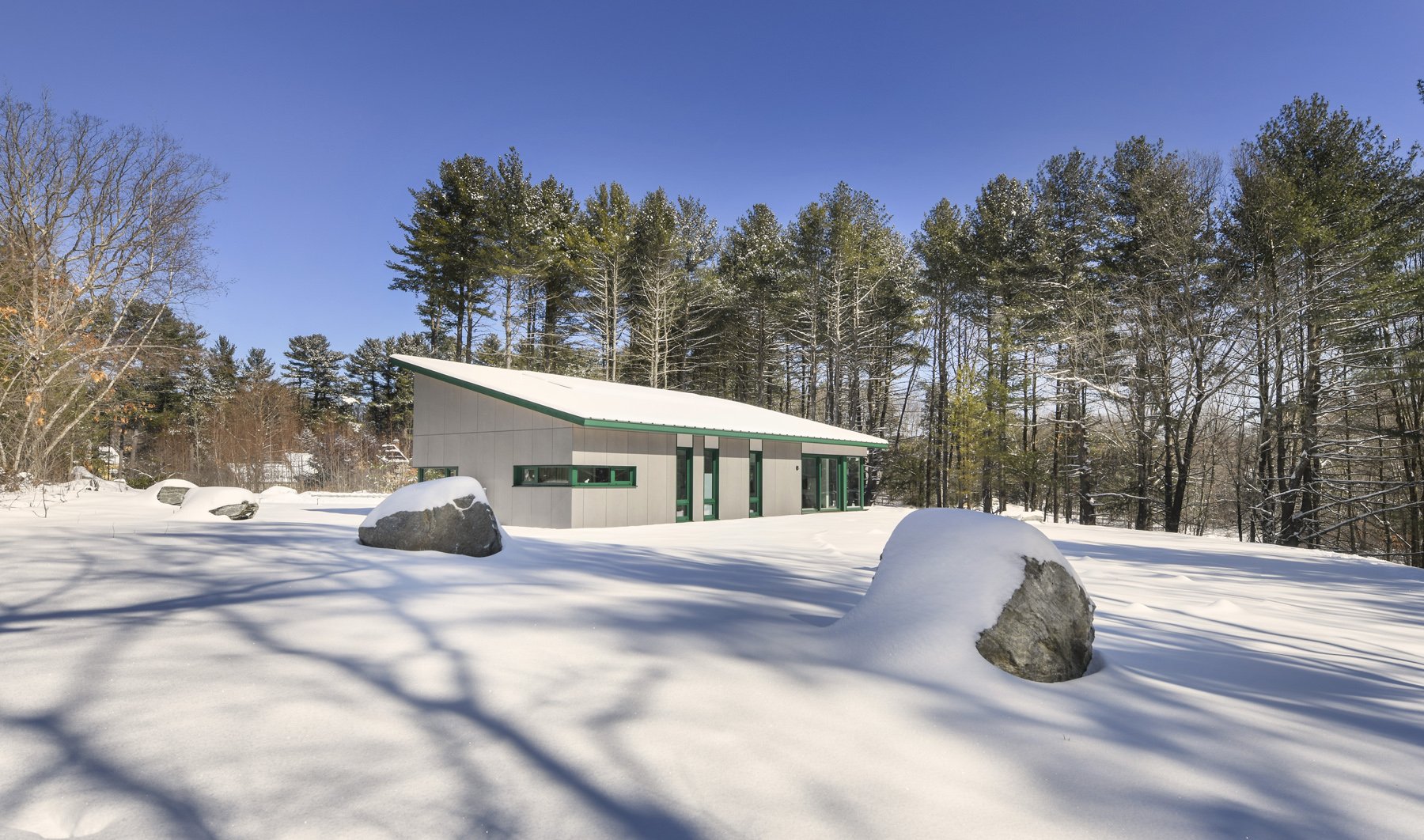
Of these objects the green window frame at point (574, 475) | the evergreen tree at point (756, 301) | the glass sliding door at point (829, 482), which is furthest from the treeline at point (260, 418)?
the evergreen tree at point (756, 301)

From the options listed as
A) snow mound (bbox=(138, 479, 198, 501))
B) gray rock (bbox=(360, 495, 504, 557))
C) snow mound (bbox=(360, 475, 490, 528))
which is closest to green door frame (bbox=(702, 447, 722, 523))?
snow mound (bbox=(360, 475, 490, 528))

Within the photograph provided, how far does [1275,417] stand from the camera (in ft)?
52.9

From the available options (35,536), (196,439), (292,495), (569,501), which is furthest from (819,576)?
(196,439)

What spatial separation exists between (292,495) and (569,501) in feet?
34.8

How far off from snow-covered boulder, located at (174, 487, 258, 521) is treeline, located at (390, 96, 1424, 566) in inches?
594

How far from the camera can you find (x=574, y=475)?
43.5 feet

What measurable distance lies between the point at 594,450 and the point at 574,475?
2.34 ft

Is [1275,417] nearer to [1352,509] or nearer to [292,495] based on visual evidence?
[1352,509]

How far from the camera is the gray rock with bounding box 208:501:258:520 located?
11.1 m

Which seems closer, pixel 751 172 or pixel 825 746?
pixel 825 746

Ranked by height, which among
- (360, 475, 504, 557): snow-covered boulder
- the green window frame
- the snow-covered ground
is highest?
the green window frame

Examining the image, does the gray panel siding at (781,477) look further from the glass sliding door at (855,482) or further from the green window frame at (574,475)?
the green window frame at (574,475)

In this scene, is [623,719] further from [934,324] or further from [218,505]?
[934,324]

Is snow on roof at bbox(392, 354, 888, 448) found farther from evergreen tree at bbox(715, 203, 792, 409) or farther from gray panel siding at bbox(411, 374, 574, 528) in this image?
evergreen tree at bbox(715, 203, 792, 409)
